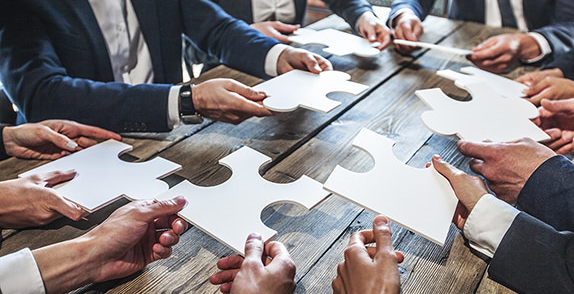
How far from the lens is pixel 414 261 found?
0.85 meters

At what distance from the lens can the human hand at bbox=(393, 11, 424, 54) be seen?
1853 millimetres

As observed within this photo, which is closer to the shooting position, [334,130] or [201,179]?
[201,179]

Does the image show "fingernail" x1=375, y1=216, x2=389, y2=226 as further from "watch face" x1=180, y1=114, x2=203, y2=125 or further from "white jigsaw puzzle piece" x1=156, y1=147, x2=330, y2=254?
"watch face" x1=180, y1=114, x2=203, y2=125

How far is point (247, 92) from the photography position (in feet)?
4.13

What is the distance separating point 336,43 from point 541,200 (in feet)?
3.53

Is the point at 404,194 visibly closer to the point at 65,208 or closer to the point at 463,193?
the point at 463,193

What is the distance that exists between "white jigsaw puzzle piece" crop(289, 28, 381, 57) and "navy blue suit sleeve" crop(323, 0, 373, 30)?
0.74 ft

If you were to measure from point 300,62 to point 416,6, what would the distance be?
1008 millimetres

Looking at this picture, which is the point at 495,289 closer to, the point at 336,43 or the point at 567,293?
the point at 567,293

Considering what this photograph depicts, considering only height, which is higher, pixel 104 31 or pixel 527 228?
pixel 104 31

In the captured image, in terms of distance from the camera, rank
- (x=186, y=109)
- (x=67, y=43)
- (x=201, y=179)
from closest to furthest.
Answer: (x=201, y=179), (x=186, y=109), (x=67, y=43)

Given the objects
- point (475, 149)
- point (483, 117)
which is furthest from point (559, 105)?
point (475, 149)

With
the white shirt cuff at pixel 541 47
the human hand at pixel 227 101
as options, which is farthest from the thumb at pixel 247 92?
the white shirt cuff at pixel 541 47

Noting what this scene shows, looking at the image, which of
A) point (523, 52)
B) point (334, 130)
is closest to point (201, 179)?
point (334, 130)
